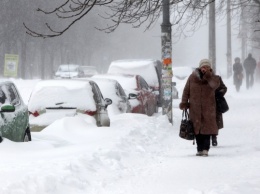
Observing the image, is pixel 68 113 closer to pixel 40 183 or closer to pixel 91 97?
pixel 91 97

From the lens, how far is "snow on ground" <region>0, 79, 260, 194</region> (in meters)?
6.44

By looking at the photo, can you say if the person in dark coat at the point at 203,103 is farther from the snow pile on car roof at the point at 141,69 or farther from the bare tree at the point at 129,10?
the snow pile on car roof at the point at 141,69

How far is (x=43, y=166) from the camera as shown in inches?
281

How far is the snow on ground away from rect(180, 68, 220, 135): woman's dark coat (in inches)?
20.4

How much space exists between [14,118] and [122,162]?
1.99 meters

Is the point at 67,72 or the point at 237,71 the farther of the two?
the point at 67,72

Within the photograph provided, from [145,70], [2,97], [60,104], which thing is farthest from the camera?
[145,70]

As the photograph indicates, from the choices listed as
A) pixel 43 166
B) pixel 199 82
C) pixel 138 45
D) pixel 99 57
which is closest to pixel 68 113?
pixel 199 82

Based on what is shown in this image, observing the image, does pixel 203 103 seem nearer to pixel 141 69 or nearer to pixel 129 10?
pixel 129 10

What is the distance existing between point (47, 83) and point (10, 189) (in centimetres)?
665

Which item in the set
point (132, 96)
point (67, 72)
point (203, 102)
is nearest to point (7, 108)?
point (203, 102)

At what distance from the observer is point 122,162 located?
28.0 ft

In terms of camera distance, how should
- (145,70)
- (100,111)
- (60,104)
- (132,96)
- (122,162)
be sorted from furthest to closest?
1. (145,70)
2. (132,96)
3. (100,111)
4. (60,104)
5. (122,162)

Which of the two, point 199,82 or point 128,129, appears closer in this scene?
point 199,82
